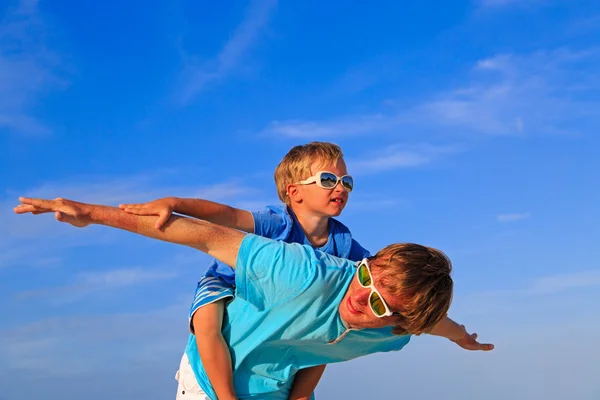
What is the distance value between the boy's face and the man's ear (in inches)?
0.7

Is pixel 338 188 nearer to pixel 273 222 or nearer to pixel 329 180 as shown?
pixel 329 180

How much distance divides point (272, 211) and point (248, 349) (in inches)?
63.0

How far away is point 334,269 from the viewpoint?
5875 mm

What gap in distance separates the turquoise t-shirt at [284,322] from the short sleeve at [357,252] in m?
1.02

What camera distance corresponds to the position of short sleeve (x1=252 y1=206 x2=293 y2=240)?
6980 millimetres

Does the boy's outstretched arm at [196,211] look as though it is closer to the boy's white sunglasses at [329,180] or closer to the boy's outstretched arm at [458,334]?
the boy's white sunglasses at [329,180]

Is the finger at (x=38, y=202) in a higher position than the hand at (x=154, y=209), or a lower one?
higher

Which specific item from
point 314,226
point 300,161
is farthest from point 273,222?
point 300,161


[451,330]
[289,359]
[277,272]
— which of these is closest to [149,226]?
[277,272]

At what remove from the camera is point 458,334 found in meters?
7.46

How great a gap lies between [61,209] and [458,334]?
4125 mm

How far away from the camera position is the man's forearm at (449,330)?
711 cm

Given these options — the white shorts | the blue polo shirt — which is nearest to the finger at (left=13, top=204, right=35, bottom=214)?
the blue polo shirt

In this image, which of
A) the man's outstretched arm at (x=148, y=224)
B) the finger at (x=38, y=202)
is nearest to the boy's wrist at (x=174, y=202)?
the man's outstretched arm at (x=148, y=224)
